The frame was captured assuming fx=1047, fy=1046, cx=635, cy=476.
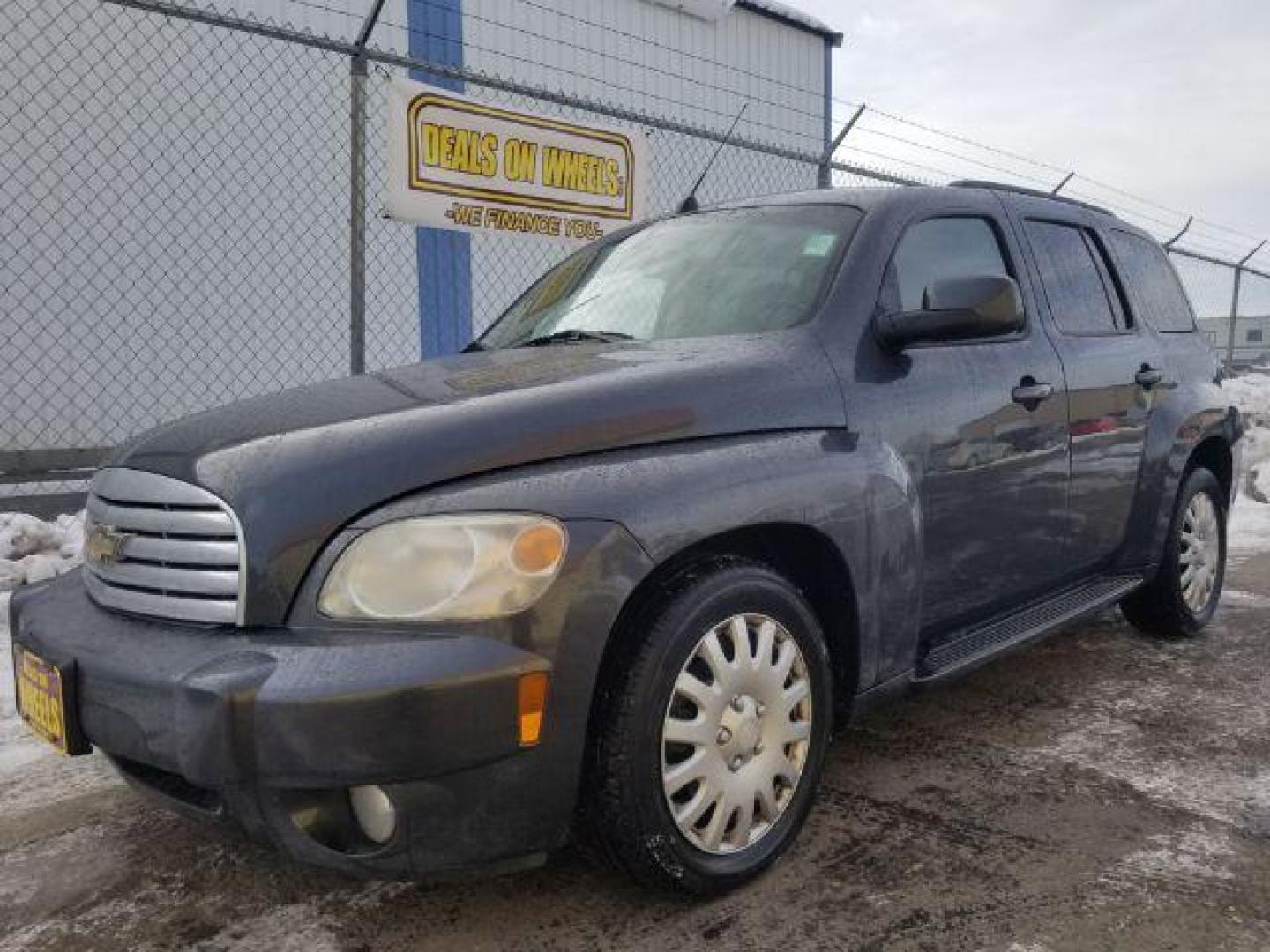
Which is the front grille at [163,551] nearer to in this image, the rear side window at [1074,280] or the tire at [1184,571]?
the rear side window at [1074,280]

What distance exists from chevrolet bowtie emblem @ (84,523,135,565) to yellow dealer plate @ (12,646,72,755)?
0.24 meters

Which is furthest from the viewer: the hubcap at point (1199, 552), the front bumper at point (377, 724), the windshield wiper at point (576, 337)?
the hubcap at point (1199, 552)

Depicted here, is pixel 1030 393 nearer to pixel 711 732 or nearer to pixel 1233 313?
pixel 711 732

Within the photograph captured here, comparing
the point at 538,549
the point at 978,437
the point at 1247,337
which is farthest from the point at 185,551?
the point at 1247,337

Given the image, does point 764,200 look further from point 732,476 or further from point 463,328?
point 463,328

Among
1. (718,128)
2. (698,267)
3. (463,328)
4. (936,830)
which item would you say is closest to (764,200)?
(698,267)

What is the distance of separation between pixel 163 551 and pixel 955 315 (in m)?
1.91

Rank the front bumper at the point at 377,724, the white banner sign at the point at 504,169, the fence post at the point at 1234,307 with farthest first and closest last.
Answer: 1. the fence post at the point at 1234,307
2. the white banner sign at the point at 504,169
3. the front bumper at the point at 377,724

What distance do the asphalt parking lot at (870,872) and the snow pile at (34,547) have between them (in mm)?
1608

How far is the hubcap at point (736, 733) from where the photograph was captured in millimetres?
2139

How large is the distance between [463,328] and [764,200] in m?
5.79

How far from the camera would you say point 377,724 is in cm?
177

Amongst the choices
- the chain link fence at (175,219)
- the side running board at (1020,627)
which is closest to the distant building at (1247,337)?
the chain link fence at (175,219)

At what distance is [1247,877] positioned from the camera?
2326mm
